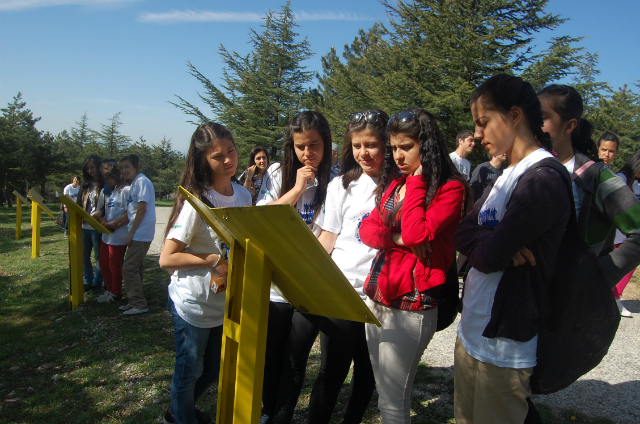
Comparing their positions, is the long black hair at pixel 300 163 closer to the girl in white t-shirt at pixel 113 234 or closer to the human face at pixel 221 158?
the human face at pixel 221 158

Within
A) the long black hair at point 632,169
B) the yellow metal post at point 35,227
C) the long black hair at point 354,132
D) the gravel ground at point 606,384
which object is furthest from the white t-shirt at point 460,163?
the yellow metal post at point 35,227

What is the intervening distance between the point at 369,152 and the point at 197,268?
1114 mm

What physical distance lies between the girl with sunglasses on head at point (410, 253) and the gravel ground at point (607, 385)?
6.04 feet

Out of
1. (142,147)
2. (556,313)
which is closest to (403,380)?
(556,313)

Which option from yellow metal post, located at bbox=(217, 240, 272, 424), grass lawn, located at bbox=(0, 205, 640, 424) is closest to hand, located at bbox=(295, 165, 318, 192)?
yellow metal post, located at bbox=(217, 240, 272, 424)

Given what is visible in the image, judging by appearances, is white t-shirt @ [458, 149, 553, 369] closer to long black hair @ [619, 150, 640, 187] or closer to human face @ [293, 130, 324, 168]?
human face @ [293, 130, 324, 168]

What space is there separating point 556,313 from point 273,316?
4.85 ft

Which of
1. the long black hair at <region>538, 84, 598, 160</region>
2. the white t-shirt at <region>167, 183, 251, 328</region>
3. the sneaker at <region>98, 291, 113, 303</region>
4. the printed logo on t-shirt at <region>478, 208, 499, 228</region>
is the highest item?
the long black hair at <region>538, 84, 598, 160</region>

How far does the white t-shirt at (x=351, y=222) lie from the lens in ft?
7.22

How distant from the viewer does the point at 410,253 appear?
1.95m

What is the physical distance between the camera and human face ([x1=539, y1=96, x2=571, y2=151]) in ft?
6.81

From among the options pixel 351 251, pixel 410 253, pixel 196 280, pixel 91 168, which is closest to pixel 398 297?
pixel 410 253

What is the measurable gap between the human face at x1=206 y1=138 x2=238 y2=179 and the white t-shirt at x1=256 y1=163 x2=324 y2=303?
0.30 meters

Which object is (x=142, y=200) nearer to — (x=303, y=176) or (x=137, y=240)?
(x=137, y=240)
